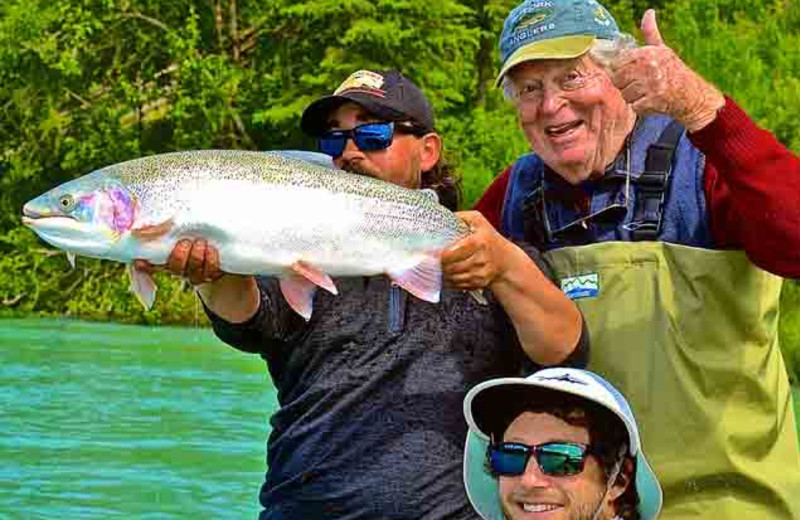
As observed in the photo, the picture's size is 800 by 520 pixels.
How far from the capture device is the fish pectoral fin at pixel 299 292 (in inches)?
163

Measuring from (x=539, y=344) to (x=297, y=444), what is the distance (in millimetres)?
697

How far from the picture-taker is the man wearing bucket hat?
3555mm

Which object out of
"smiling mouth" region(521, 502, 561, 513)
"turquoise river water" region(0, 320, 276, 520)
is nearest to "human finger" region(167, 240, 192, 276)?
"smiling mouth" region(521, 502, 561, 513)

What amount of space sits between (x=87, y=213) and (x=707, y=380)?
5.32 ft

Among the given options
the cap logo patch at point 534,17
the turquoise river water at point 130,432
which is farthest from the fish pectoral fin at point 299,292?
the turquoise river water at point 130,432

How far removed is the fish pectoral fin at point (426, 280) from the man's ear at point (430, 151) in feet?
1.86

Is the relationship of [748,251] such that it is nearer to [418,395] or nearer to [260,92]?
[418,395]

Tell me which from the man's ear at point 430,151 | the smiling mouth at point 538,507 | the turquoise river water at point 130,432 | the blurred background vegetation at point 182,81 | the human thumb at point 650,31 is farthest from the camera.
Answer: the blurred background vegetation at point 182,81

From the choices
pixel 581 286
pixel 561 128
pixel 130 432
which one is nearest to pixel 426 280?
pixel 581 286

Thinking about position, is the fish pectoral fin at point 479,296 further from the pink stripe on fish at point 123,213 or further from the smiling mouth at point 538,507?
the pink stripe on fish at point 123,213

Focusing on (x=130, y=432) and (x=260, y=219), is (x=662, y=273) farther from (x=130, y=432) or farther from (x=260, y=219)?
(x=130, y=432)

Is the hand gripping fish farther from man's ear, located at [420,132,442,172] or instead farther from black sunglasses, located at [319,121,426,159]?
man's ear, located at [420,132,442,172]

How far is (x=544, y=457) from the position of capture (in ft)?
11.7

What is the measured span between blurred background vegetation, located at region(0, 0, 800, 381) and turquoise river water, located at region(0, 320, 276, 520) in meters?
10.8
